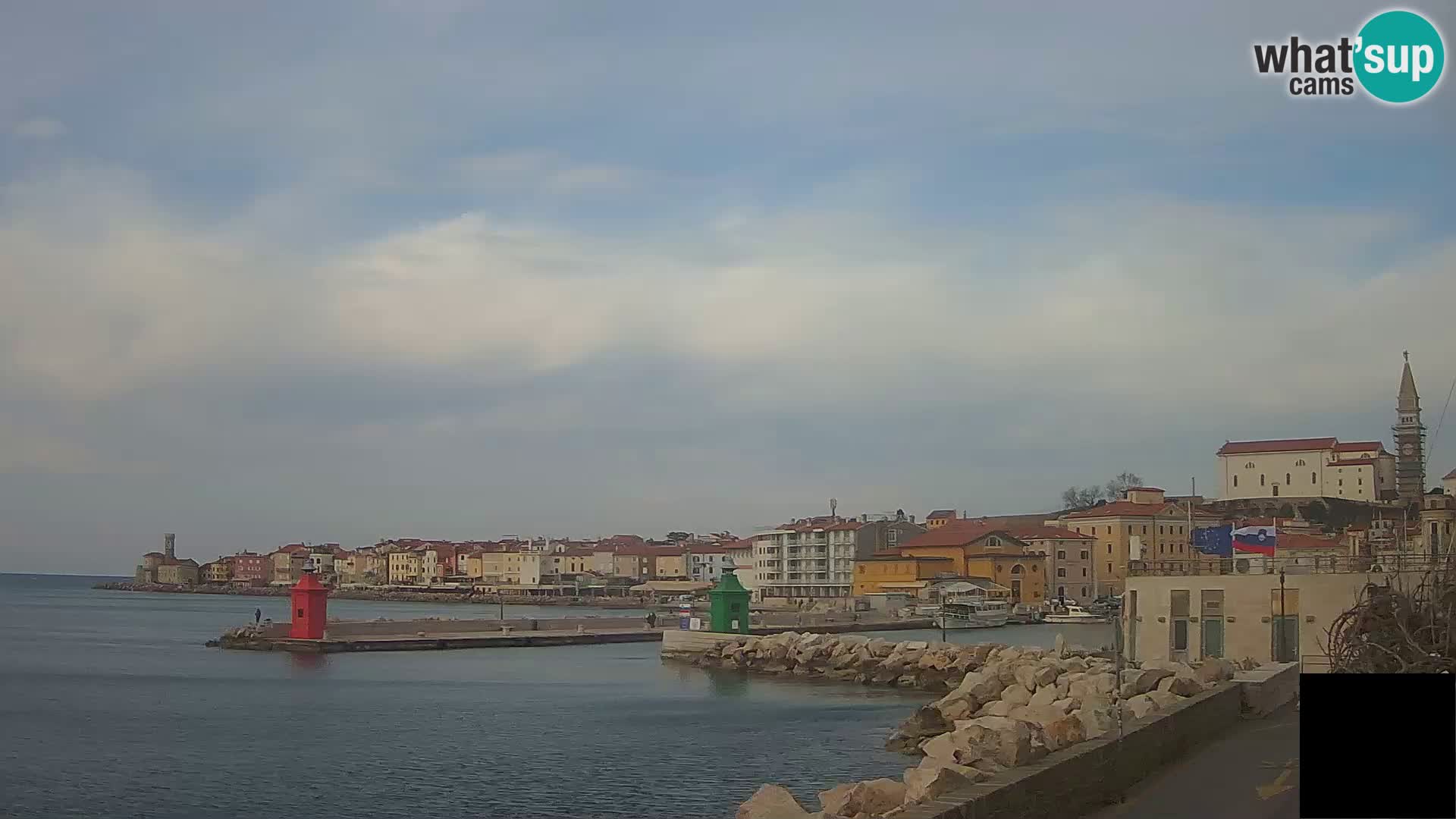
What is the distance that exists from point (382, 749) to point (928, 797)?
1762cm

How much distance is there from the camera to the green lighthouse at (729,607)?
50.1 m

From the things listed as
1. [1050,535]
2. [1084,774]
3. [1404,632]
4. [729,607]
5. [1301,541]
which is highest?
[1404,632]

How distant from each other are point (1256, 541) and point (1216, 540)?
87 cm

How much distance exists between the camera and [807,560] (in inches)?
4377

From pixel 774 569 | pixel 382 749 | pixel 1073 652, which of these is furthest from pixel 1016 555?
pixel 382 749

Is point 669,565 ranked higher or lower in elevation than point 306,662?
lower

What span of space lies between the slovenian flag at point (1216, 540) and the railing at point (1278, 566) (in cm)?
74

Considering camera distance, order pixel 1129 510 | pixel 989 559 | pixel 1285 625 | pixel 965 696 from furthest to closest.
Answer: pixel 1129 510, pixel 989 559, pixel 1285 625, pixel 965 696

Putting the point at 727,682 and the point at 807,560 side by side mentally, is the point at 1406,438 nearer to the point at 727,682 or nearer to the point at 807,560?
the point at 807,560

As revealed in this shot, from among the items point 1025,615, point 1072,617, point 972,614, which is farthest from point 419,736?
point 1025,615

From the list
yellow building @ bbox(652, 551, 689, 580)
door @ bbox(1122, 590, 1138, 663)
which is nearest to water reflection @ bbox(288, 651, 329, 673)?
door @ bbox(1122, 590, 1138, 663)

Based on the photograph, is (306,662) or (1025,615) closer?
(306,662)

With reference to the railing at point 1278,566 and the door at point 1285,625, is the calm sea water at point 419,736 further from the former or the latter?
the door at point 1285,625

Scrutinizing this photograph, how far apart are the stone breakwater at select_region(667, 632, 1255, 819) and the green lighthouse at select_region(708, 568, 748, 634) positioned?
6.79 ft
